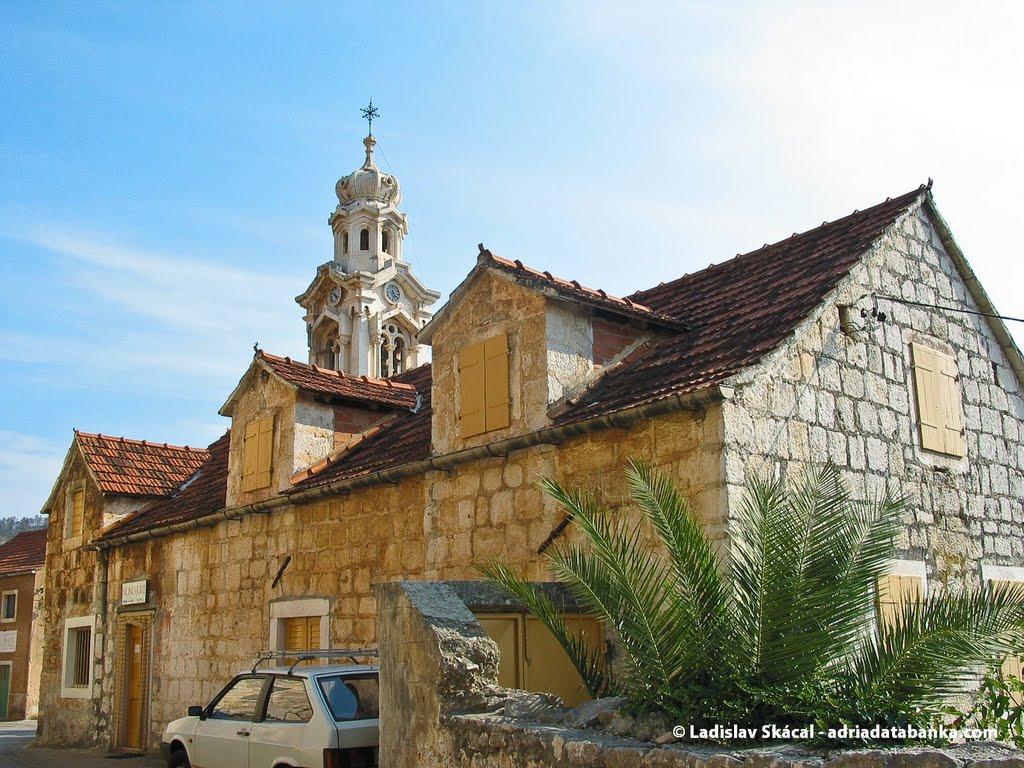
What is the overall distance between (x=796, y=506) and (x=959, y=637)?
1200mm

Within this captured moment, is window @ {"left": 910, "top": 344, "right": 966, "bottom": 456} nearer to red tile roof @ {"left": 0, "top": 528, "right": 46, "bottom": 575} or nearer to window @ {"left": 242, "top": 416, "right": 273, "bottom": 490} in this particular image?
window @ {"left": 242, "top": 416, "right": 273, "bottom": 490}

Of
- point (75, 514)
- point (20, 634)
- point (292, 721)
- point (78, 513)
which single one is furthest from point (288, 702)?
point (20, 634)

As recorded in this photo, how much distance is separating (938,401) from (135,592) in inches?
492

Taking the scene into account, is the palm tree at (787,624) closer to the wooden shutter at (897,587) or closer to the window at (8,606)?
the wooden shutter at (897,587)

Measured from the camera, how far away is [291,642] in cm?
1308

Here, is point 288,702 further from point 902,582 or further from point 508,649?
point 902,582

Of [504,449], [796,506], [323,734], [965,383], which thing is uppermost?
[965,383]

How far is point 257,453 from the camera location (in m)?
14.1

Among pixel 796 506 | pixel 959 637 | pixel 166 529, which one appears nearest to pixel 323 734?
pixel 796 506

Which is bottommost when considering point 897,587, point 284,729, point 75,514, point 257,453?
point 284,729

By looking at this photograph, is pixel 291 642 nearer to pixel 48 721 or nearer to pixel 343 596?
pixel 343 596

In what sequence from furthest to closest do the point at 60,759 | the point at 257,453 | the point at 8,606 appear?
the point at 8,606, the point at 60,759, the point at 257,453

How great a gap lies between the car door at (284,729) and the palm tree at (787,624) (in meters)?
2.83

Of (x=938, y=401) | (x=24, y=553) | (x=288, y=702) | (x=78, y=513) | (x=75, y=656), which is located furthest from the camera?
(x=24, y=553)
